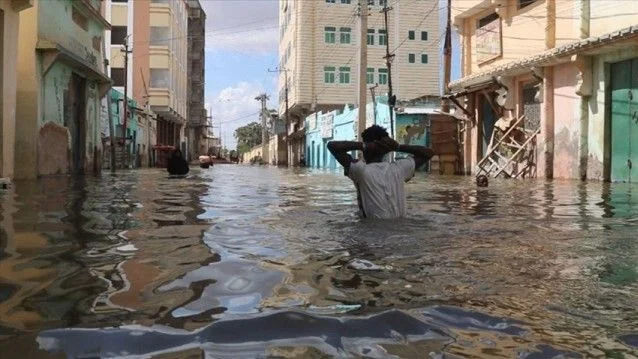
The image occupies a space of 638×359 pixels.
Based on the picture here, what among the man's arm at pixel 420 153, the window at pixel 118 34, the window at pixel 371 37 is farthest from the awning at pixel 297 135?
the man's arm at pixel 420 153

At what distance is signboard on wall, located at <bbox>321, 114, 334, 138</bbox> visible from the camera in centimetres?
4436

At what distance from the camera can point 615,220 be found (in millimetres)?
6809

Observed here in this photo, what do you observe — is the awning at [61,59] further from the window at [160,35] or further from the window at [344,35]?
the window at [344,35]

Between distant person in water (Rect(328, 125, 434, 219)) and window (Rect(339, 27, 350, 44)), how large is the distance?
43.2 meters

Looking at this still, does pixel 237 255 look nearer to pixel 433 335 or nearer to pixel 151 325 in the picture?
pixel 151 325

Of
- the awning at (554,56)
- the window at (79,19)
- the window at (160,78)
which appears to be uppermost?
the window at (160,78)

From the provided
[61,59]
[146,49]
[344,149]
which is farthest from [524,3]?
[146,49]

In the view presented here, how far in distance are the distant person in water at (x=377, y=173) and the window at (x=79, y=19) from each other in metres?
16.1

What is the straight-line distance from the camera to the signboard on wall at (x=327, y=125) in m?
44.4

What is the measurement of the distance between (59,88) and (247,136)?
102202mm

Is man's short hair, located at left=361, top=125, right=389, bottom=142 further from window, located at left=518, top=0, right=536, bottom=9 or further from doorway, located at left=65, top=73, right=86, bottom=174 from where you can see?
window, located at left=518, top=0, right=536, bottom=9

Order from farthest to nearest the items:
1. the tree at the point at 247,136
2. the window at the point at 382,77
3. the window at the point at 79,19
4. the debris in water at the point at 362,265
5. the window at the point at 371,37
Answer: the tree at the point at 247,136
the window at the point at 382,77
the window at the point at 371,37
the window at the point at 79,19
the debris in water at the point at 362,265

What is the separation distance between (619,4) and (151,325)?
17198 mm

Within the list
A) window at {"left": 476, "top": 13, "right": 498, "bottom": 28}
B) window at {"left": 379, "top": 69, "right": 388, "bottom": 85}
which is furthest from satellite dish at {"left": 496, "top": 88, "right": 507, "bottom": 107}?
window at {"left": 379, "top": 69, "right": 388, "bottom": 85}
